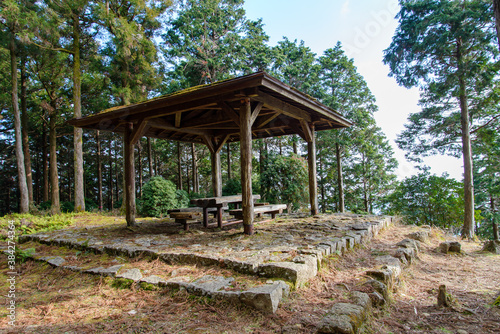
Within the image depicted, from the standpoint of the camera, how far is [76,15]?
38.4 feet

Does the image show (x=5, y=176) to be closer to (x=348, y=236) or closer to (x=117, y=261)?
(x=117, y=261)

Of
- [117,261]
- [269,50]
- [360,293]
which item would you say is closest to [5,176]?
[269,50]

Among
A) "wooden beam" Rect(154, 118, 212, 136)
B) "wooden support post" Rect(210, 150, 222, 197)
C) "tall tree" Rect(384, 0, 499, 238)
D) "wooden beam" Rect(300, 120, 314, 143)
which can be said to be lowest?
"wooden support post" Rect(210, 150, 222, 197)

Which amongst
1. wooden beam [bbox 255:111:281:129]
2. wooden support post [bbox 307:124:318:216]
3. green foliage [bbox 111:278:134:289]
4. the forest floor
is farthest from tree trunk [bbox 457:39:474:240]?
green foliage [bbox 111:278:134:289]

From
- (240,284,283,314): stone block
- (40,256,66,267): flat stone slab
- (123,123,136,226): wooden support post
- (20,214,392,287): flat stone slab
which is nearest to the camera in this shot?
(240,284,283,314): stone block

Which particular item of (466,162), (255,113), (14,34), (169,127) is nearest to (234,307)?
(255,113)

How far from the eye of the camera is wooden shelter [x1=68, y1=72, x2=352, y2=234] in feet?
15.4

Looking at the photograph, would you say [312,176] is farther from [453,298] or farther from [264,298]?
[264,298]

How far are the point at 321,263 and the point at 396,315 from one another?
1.05 meters

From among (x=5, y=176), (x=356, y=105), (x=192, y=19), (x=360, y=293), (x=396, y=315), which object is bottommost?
(x=396, y=315)

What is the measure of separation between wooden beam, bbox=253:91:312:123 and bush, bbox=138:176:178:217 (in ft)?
19.4

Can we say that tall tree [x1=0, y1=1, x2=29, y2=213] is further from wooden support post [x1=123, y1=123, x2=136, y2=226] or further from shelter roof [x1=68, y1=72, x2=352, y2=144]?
wooden support post [x1=123, y1=123, x2=136, y2=226]

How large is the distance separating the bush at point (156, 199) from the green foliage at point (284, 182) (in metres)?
3.99

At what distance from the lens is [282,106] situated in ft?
19.1
